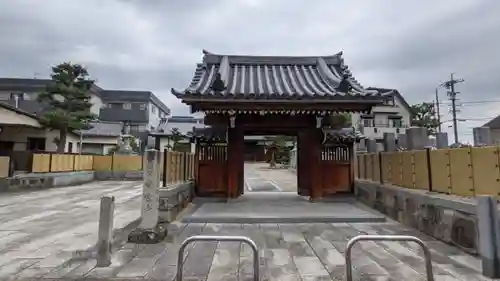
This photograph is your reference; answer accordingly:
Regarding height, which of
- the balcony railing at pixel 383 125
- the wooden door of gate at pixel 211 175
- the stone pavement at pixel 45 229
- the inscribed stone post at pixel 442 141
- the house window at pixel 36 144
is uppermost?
the balcony railing at pixel 383 125

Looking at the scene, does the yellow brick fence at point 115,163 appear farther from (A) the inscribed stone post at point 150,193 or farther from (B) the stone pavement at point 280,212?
(B) the stone pavement at point 280,212

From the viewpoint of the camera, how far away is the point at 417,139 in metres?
7.86

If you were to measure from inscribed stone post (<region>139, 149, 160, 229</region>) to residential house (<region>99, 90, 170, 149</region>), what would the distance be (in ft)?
113

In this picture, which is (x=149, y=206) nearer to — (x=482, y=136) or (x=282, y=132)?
(x=282, y=132)

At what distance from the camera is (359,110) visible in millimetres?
9039

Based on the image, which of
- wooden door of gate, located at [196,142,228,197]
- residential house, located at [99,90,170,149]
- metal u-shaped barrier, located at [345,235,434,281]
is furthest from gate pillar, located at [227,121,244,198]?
residential house, located at [99,90,170,149]

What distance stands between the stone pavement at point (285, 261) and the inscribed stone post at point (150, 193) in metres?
0.48

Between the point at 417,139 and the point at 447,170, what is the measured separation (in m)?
1.76

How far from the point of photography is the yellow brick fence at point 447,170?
520 cm

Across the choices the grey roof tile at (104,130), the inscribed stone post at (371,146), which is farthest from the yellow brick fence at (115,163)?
the grey roof tile at (104,130)

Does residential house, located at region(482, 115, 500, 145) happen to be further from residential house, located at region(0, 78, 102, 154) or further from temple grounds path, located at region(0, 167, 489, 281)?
residential house, located at region(0, 78, 102, 154)

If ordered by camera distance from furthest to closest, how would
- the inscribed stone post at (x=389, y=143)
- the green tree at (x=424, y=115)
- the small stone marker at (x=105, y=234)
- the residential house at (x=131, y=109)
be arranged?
the residential house at (x=131, y=109) < the green tree at (x=424, y=115) < the inscribed stone post at (x=389, y=143) < the small stone marker at (x=105, y=234)

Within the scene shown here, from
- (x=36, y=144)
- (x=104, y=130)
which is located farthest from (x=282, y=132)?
(x=104, y=130)

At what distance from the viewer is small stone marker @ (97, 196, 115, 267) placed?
4.67 metres
